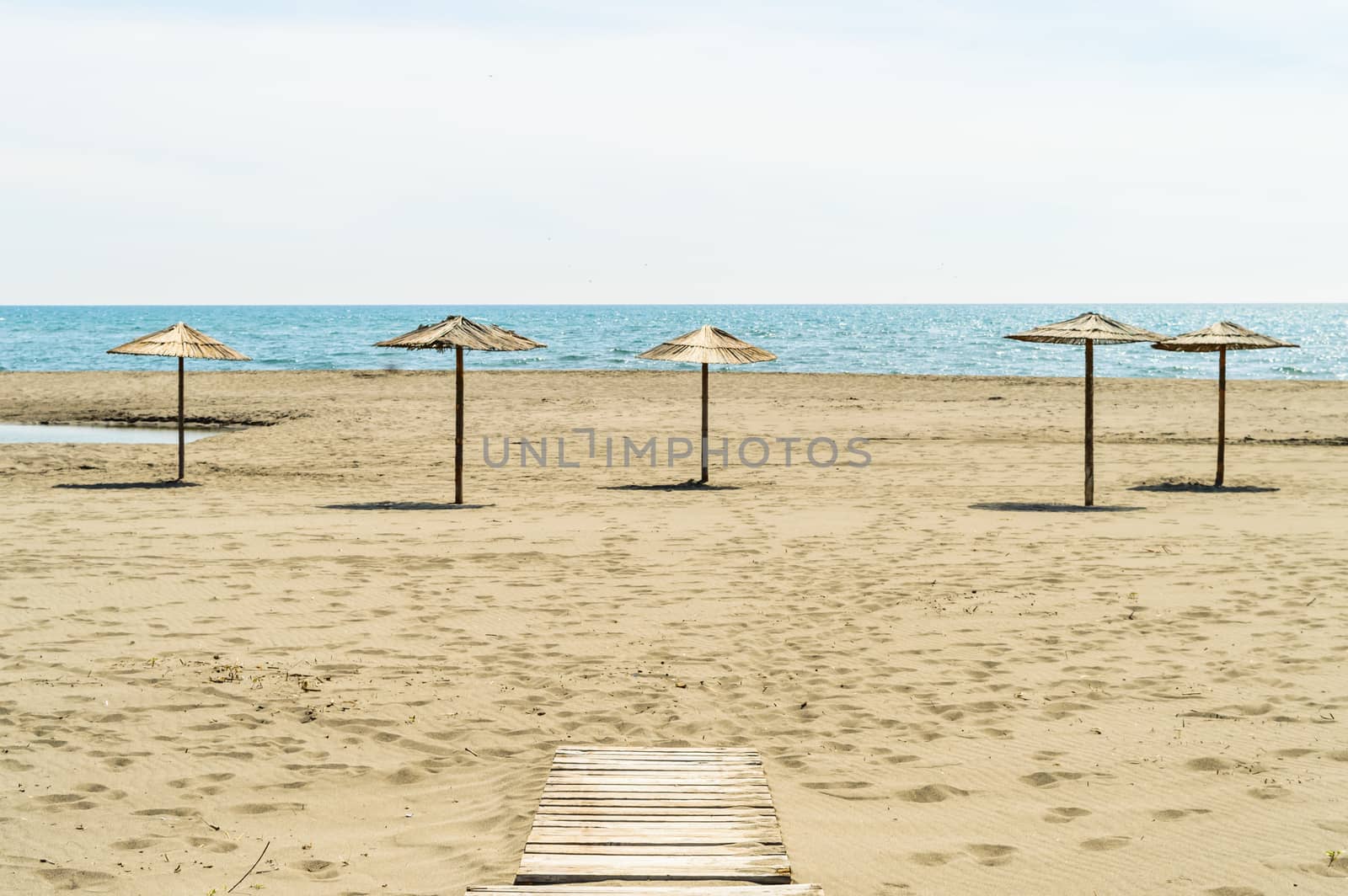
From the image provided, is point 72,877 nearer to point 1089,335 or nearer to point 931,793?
point 931,793

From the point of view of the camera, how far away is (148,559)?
30.0 feet

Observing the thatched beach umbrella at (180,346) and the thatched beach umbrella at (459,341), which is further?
the thatched beach umbrella at (180,346)

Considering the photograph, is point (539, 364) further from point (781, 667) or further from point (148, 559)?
point (781, 667)

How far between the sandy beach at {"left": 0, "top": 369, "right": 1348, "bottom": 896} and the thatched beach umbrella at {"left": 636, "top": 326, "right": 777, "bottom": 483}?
1.58 metres

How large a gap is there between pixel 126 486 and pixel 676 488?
6.59m

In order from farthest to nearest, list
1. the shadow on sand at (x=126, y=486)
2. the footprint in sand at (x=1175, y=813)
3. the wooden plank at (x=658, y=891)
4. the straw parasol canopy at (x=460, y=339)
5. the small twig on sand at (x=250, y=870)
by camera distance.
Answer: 1. the shadow on sand at (x=126, y=486)
2. the straw parasol canopy at (x=460, y=339)
3. the footprint in sand at (x=1175, y=813)
4. the small twig on sand at (x=250, y=870)
5. the wooden plank at (x=658, y=891)

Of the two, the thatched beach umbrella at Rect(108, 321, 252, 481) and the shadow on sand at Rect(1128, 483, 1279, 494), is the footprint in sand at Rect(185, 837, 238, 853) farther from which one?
the shadow on sand at Rect(1128, 483, 1279, 494)

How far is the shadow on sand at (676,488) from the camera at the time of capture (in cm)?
1362

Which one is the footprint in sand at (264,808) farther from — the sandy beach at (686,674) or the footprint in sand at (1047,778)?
the footprint in sand at (1047,778)

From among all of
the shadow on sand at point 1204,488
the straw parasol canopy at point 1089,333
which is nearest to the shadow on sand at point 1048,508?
the shadow on sand at point 1204,488

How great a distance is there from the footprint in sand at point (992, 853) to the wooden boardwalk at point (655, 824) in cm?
80

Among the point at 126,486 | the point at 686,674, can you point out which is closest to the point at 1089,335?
the point at 686,674

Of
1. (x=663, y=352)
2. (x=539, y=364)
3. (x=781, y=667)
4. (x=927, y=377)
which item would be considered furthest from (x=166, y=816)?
(x=539, y=364)

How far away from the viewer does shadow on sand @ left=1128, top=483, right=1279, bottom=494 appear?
13.3m
